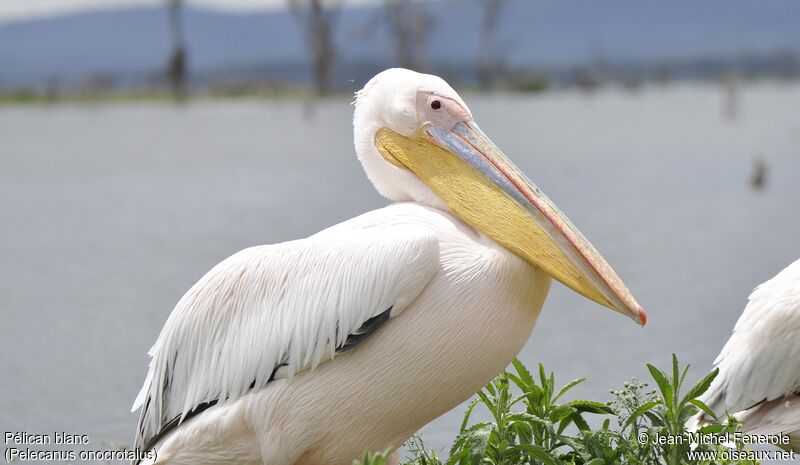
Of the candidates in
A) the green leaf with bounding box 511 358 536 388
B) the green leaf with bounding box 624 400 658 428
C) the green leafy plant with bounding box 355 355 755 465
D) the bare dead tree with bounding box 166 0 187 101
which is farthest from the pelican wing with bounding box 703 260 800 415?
the bare dead tree with bounding box 166 0 187 101

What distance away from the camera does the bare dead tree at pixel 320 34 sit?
133 feet

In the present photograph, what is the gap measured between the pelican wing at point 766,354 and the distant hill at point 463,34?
5208 inches

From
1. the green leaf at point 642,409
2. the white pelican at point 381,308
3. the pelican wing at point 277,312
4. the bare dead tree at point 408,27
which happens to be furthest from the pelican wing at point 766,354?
the bare dead tree at point 408,27

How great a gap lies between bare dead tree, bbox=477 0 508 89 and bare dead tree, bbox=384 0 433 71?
3763 millimetres

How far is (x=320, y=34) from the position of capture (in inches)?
1618

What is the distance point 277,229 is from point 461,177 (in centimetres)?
590

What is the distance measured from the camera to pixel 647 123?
23.1 meters

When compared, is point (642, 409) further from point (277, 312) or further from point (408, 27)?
point (408, 27)

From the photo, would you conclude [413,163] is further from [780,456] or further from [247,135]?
[247,135]

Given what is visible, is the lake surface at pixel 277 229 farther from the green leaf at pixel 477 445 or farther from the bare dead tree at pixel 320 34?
the bare dead tree at pixel 320 34


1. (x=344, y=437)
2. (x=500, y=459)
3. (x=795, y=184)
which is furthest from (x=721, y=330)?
(x=795, y=184)

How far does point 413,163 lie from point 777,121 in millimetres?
20957

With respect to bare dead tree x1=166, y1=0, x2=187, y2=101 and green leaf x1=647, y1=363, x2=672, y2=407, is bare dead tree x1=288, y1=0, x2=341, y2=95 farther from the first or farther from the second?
green leaf x1=647, y1=363, x2=672, y2=407

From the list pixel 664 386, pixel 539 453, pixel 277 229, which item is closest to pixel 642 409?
pixel 664 386
